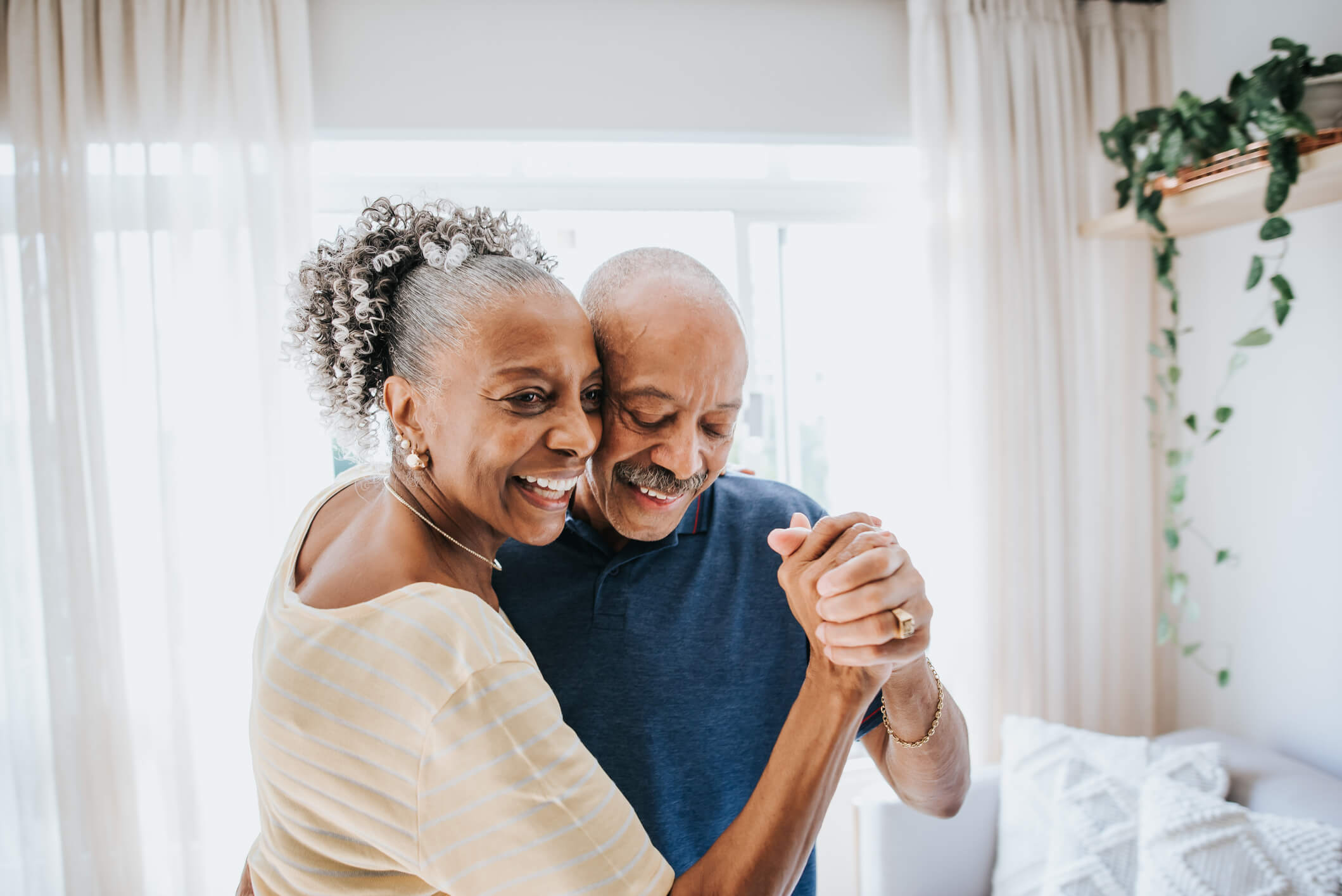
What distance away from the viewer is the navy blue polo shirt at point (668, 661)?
1.15m

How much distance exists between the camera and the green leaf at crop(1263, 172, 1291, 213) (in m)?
1.95

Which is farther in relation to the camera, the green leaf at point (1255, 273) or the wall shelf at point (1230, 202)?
the green leaf at point (1255, 273)

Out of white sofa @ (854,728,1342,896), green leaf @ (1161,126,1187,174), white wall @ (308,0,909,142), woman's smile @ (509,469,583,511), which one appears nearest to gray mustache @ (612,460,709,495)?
woman's smile @ (509,469,583,511)

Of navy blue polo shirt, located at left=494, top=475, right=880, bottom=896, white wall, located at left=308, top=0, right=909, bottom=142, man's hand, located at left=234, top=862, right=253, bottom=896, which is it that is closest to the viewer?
man's hand, located at left=234, top=862, right=253, bottom=896

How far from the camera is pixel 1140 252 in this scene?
115 inches

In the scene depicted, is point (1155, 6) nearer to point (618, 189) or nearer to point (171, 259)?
point (618, 189)

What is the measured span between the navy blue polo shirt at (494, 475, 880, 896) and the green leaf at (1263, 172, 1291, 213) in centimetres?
172

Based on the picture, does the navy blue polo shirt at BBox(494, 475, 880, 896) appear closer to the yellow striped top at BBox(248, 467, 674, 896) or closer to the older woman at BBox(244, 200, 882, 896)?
the older woman at BBox(244, 200, 882, 896)

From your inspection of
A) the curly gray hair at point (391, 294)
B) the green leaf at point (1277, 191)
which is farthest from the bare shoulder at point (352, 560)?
the green leaf at point (1277, 191)

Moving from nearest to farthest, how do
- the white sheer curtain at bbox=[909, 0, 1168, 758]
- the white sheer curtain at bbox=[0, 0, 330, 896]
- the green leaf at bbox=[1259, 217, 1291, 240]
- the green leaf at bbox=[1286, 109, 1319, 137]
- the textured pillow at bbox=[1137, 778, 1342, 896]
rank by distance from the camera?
the textured pillow at bbox=[1137, 778, 1342, 896] < the green leaf at bbox=[1286, 109, 1319, 137] < the green leaf at bbox=[1259, 217, 1291, 240] < the white sheer curtain at bbox=[0, 0, 330, 896] < the white sheer curtain at bbox=[909, 0, 1168, 758]

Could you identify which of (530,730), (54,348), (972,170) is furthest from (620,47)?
(530,730)

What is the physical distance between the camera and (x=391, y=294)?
0.95 meters

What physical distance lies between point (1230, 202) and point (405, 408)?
2371 mm

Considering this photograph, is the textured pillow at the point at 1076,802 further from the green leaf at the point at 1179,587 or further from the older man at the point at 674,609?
the older man at the point at 674,609
